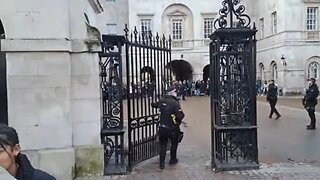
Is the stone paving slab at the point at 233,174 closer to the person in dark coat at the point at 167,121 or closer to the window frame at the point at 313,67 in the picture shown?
the person in dark coat at the point at 167,121

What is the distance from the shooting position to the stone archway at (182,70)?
49.4 m

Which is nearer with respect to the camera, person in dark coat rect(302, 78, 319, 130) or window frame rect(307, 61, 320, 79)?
person in dark coat rect(302, 78, 319, 130)

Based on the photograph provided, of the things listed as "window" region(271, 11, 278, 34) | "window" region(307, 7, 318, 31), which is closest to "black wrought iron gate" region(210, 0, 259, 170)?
"window" region(307, 7, 318, 31)

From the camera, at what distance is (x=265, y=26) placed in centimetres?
4547

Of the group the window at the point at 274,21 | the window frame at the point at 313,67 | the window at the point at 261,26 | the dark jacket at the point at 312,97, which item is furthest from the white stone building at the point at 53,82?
the window at the point at 261,26

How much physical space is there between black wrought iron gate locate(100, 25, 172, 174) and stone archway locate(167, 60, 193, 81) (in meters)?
38.3

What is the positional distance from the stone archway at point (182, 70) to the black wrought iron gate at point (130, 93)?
38.3 metres

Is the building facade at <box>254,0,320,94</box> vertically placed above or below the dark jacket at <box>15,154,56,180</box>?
above

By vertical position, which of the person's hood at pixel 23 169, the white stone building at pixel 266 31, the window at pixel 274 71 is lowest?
the person's hood at pixel 23 169

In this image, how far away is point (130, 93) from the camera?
9797 millimetres

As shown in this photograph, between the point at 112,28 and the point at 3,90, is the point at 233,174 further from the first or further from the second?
the point at 112,28

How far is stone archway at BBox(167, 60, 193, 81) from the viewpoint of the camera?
4938 cm

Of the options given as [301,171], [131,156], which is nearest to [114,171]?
[131,156]

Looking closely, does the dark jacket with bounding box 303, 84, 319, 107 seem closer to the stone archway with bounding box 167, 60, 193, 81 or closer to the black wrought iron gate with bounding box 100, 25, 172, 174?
the black wrought iron gate with bounding box 100, 25, 172, 174
